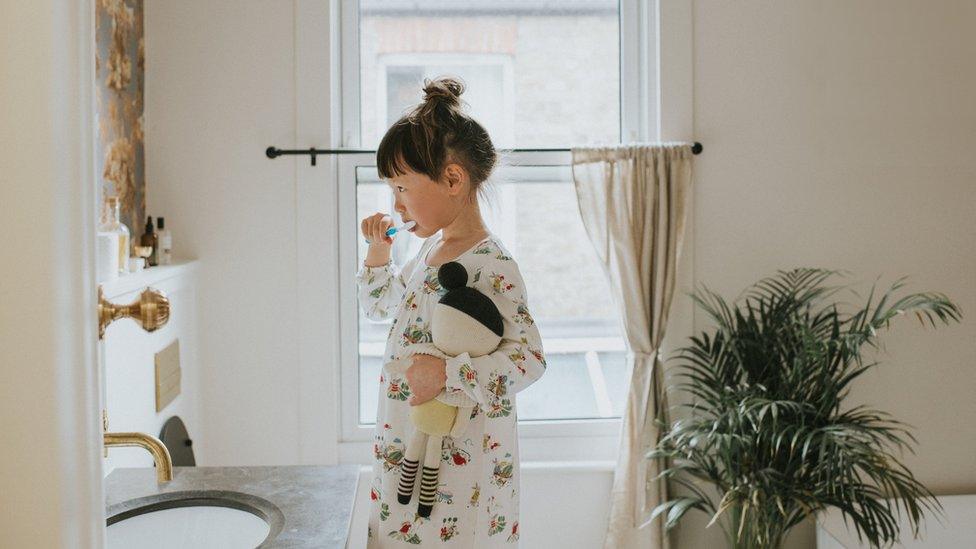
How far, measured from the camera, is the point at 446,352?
142cm

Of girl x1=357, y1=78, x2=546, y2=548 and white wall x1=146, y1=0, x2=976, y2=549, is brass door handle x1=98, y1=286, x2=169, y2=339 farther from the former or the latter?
white wall x1=146, y1=0, x2=976, y2=549

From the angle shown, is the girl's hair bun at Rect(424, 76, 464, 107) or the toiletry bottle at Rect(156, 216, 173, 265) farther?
the toiletry bottle at Rect(156, 216, 173, 265)

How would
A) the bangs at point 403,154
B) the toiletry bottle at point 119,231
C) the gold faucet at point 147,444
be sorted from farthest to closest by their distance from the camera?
the toiletry bottle at point 119,231, the bangs at point 403,154, the gold faucet at point 147,444

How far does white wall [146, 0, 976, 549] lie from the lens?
2.29m

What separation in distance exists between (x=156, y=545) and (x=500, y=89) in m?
1.66

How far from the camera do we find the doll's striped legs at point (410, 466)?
145cm

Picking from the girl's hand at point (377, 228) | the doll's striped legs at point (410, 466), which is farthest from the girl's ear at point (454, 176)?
the doll's striped legs at point (410, 466)

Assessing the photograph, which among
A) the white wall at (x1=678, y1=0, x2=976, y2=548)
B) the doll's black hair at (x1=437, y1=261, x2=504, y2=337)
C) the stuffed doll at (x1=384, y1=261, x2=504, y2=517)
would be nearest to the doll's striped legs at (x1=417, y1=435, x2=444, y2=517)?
the stuffed doll at (x1=384, y1=261, x2=504, y2=517)

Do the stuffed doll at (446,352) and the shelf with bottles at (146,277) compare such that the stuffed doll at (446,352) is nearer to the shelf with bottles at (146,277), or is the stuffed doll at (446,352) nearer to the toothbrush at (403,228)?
the toothbrush at (403,228)

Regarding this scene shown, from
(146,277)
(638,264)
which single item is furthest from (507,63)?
(146,277)

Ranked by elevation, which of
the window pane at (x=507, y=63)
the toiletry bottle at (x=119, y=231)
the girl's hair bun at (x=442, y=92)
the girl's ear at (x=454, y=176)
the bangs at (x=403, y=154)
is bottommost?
the toiletry bottle at (x=119, y=231)

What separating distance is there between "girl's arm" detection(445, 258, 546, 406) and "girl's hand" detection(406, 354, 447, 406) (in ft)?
0.05

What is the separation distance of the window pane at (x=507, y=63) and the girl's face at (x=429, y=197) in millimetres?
901

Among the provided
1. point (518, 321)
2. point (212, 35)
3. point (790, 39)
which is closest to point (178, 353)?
point (212, 35)
